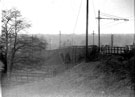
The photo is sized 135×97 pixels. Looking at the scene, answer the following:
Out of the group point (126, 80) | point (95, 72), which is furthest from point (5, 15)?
point (126, 80)

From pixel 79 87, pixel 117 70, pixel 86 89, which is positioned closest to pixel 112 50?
pixel 117 70

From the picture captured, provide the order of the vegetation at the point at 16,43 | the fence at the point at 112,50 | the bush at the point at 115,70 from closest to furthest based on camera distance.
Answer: the bush at the point at 115,70, the fence at the point at 112,50, the vegetation at the point at 16,43

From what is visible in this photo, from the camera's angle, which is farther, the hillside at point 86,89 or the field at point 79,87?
the field at point 79,87

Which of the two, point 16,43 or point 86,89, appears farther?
point 16,43

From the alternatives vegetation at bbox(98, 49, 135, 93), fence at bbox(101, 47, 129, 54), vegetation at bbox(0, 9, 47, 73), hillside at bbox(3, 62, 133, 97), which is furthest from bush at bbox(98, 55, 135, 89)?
vegetation at bbox(0, 9, 47, 73)

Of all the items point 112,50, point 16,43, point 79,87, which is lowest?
point 79,87

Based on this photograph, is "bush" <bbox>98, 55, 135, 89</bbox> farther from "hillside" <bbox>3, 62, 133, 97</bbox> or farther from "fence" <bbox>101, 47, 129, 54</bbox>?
"fence" <bbox>101, 47, 129, 54</bbox>

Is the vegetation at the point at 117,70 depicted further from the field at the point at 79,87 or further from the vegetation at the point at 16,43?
the vegetation at the point at 16,43

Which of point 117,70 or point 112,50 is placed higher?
point 112,50

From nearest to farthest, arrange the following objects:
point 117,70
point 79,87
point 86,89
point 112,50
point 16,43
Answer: point 86,89, point 117,70, point 79,87, point 112,50, point 16,43

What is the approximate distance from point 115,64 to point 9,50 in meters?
7.73

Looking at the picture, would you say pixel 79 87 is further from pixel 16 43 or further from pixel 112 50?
pixel 16 43

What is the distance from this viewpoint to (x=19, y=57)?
1532 cm

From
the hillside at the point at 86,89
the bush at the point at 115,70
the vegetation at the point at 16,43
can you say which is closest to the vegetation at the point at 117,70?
the bush at the point at 115,70
